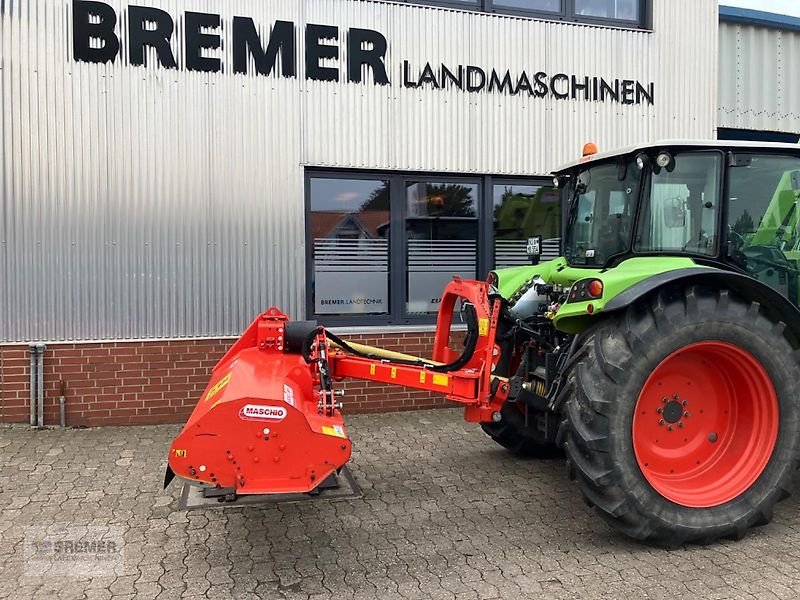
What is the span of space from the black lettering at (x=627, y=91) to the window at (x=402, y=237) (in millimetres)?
1414

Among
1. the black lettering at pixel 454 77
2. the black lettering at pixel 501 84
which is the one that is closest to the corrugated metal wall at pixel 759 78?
the black lettering at pixel 501 84

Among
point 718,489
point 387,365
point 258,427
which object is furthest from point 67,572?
point 718,489

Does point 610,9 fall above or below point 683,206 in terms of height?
above

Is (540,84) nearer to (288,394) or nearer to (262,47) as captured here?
(262,47)

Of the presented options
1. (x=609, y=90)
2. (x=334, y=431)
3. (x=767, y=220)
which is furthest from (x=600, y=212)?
(x=609, y=90)

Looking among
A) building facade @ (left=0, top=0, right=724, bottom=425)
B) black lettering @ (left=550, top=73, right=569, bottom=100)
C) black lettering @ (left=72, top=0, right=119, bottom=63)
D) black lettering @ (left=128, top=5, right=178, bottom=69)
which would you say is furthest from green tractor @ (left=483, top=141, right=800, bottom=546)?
black lettering @ (left=72, top=0, right=119, bottom=63)

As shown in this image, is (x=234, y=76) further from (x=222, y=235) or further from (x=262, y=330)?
(x=262, y=330)

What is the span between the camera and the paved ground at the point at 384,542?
324cm

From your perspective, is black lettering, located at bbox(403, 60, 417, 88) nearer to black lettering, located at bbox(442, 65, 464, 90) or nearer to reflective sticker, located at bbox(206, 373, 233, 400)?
black lettering, located at bbox(442, 65, 464, 90)

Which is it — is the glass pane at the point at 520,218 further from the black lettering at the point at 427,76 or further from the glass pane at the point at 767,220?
the glass pane at the point at 767,220

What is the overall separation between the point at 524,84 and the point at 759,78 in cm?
345

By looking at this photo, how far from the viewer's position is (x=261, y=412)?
10.6 feet

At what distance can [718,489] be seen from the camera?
378 cm

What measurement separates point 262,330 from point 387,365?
798mm
